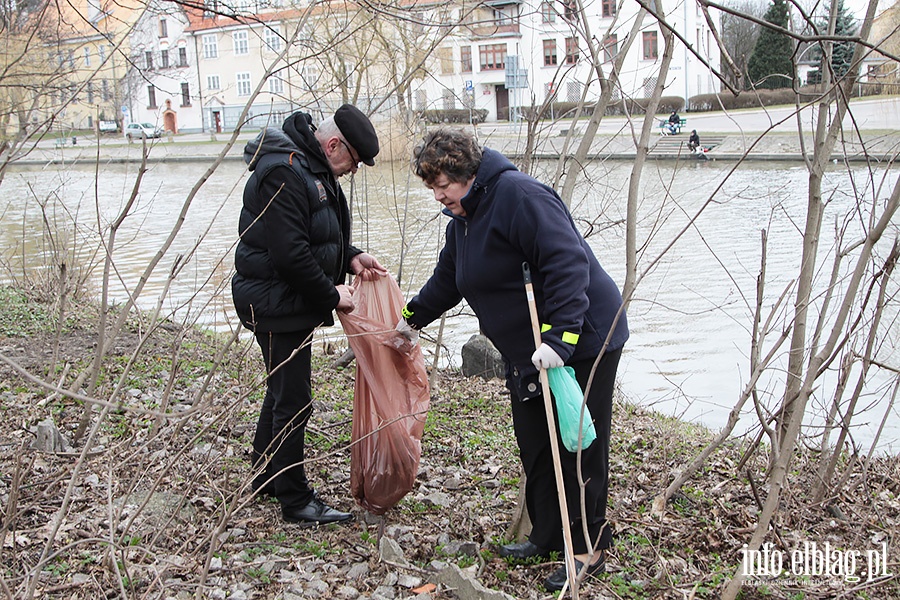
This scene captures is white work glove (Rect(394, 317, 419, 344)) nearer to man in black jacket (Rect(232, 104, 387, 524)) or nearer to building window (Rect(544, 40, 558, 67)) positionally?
man in black jacket (Rect(232, 104, 387, 524))

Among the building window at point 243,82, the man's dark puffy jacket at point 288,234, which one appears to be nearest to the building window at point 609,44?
the man's dark puffy jacket at point 288,234

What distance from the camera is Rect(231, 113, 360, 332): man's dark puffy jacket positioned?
322 cm

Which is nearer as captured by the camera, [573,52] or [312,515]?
[312,515]

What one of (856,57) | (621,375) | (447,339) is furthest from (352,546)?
(447,339)

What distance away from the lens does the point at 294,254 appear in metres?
3.22

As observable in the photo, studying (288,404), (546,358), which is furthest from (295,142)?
(546,358)

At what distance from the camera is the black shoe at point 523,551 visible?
3.19m

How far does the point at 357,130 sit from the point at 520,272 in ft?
3.10

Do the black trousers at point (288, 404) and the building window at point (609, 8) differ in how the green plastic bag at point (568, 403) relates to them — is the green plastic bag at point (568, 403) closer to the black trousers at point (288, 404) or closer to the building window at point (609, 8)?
the black trousers at point (288, 404)

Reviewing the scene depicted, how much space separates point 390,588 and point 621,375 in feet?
14.4

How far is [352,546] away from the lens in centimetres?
333

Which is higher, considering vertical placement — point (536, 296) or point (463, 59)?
point (463, 59)

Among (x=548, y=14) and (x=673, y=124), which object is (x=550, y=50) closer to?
(x=673, y=124)

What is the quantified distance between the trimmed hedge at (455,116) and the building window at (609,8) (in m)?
1.06
